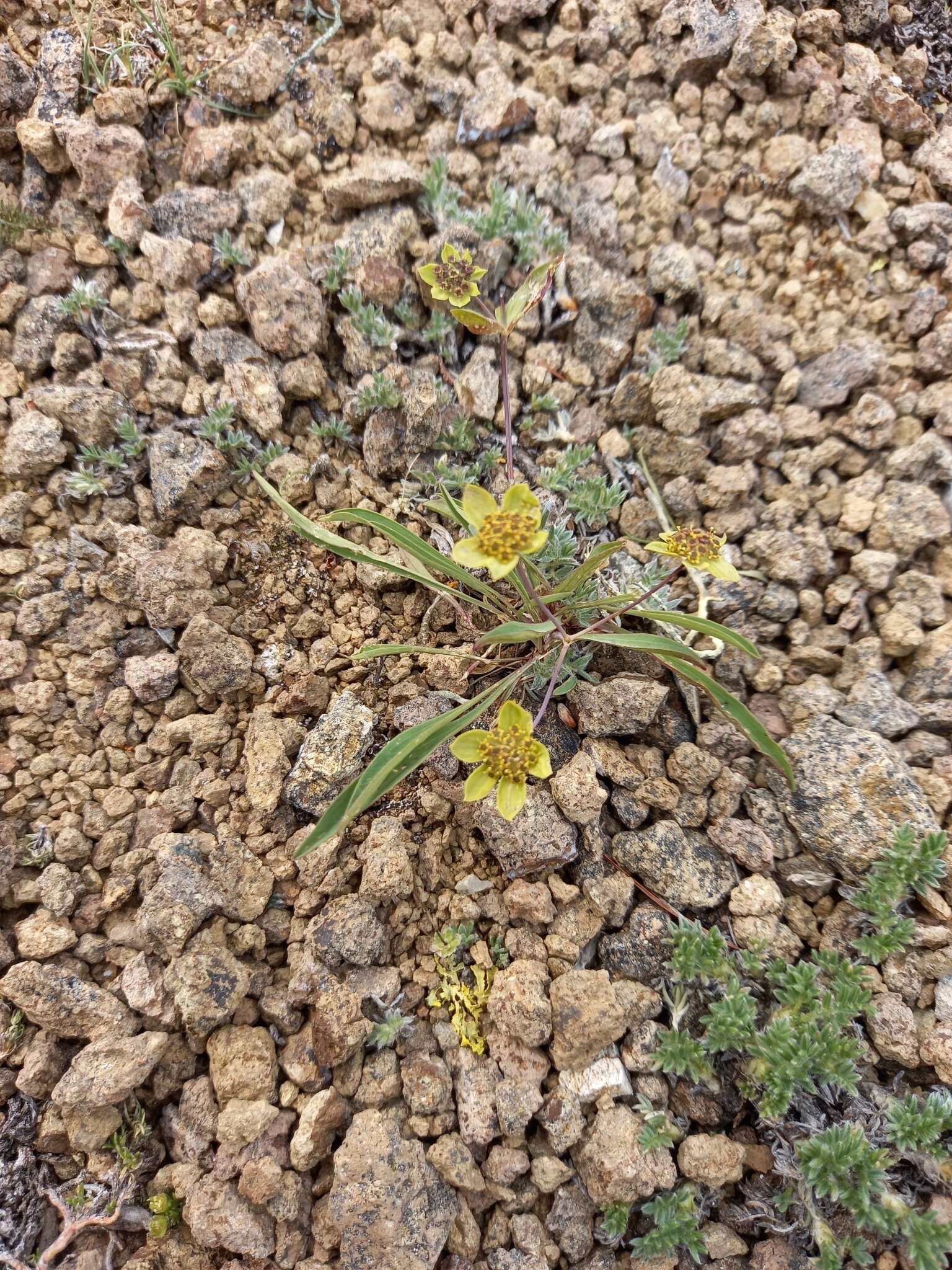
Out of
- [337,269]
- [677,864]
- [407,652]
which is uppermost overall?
[337,269]

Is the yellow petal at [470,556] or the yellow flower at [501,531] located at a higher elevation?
the yellow flower at [501,531]

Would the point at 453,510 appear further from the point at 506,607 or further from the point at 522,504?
the point at 522,504

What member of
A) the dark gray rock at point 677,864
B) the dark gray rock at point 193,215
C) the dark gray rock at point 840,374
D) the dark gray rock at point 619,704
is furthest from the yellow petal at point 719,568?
the dark gray rock at point 193,215

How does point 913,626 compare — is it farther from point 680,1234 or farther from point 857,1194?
point 680,1234

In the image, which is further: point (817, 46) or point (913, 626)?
point (817, 46)

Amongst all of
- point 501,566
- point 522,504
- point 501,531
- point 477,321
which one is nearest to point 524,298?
point 477,321

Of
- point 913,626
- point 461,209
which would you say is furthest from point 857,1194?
point 461,209

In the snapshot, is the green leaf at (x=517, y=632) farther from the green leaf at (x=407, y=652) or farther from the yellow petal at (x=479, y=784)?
the yellow petal at (x=479, y=784)
